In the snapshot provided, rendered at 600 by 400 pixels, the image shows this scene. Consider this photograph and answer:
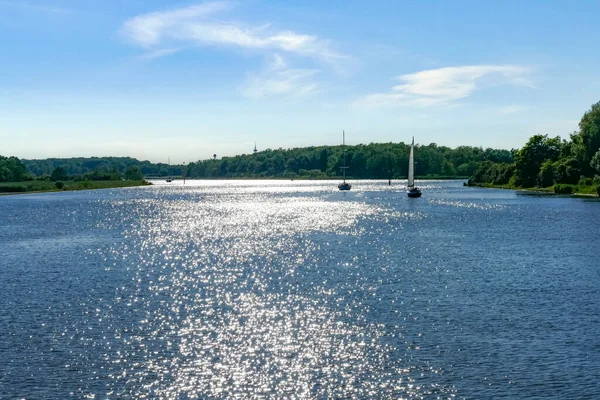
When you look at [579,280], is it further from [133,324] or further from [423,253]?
[133,324]

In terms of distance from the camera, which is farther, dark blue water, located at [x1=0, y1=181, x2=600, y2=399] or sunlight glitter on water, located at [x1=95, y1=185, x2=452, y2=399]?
dark blue water, located at [x1=0, y1=181, x2=600, y2=399]

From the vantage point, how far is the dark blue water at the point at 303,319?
33719 mm

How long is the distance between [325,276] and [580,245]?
44.4m

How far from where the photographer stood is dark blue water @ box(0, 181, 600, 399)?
111ft

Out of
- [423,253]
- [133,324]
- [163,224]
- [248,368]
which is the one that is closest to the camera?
[248,368]

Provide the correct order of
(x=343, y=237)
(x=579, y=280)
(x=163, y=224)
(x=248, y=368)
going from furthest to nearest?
(x=163, y=224), (x=343, y=237), (x=579, y=280), (x=248, y=368)

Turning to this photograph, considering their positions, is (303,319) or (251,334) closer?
(251,334)

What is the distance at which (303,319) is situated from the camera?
4766 cm

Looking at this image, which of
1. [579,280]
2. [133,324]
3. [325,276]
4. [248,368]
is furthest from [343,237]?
[248,368]

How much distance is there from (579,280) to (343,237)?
5196 cm

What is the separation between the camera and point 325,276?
223 ft

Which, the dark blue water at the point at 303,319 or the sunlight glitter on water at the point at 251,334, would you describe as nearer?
the sunlight glitter on water at the point at 251,334

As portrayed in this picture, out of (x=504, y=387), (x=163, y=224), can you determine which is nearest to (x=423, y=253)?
(x=504, y=387)

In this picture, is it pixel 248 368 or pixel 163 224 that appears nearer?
pixel 248 368
